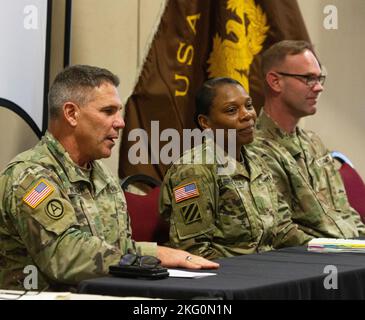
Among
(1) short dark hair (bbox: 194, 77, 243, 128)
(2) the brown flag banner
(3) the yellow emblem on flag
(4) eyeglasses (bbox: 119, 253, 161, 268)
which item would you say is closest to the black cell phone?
(4) eyeglasses (bbox: 119, 253, 161, 268)

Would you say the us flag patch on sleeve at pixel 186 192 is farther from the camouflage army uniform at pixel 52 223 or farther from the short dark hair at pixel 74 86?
the short dark hair at pixel 74 86

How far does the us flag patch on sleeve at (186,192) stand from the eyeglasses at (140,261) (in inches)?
35.4

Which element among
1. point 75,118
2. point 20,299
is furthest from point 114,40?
point 20,299

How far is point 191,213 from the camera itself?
3576 millimetres

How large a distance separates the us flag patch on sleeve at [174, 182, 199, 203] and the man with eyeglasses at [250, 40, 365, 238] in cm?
70

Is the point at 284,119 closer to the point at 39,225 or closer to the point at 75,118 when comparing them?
the point at 75,118

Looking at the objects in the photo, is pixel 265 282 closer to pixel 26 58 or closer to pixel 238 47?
pixel 26 58

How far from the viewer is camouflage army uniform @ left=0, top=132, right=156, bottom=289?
2889mm

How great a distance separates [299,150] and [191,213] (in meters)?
1.05

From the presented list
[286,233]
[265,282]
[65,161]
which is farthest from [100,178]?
[286,233]

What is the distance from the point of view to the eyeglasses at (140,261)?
2.64 meters

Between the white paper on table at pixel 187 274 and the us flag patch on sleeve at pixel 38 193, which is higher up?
the us flag patch on sleeve at pixel 38 193

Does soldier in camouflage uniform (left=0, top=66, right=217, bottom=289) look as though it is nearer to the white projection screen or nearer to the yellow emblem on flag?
the white projection screen

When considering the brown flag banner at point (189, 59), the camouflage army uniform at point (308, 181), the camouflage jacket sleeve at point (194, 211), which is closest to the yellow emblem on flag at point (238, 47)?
the brown flag banner at point (189, 59)
